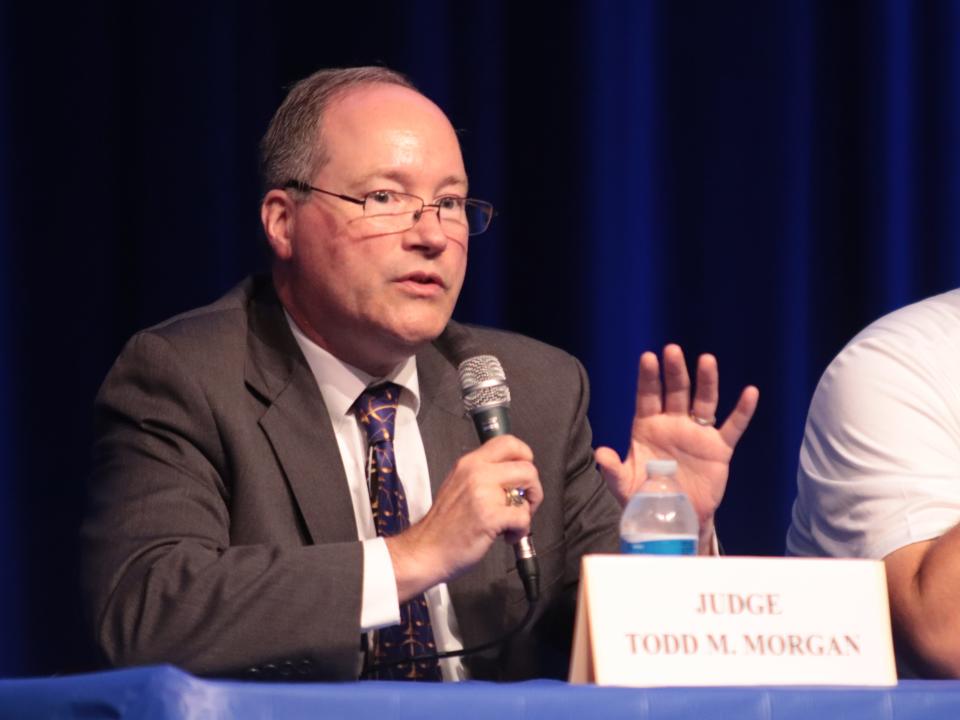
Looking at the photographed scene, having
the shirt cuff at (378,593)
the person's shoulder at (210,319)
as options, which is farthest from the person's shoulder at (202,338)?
the shirt cuff at (378,593)

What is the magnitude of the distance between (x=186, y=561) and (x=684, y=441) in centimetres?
64

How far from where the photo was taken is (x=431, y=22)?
314cm

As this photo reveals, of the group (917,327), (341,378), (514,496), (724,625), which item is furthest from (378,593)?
(917,327)

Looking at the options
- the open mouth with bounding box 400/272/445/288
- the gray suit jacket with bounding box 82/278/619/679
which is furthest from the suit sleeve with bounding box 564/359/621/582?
the open mouth with bounding box 400/272/445/288

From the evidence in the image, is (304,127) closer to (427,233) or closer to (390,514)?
(427,233)

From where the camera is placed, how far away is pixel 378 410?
6.89ft

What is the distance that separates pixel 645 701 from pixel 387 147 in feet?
3.66

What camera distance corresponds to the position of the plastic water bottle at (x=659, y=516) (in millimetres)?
1632

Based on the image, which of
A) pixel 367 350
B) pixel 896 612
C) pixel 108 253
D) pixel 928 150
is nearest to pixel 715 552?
pixel 896 612

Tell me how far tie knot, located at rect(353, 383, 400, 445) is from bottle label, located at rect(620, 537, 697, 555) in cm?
54

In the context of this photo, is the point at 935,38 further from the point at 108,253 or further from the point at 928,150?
the point at 108,253

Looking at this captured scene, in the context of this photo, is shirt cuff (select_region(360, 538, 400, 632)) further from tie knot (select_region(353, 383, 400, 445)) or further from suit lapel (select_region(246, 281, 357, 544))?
tie knot (select_region(353, 383, 400, 445))

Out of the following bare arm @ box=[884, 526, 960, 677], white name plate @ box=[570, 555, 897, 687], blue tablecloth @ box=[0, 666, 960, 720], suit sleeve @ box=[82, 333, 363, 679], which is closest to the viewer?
blue tablecloth @ box=[0, 666, 960, 720]

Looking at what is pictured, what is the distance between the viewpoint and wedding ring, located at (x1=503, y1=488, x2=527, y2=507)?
5.34 feet
